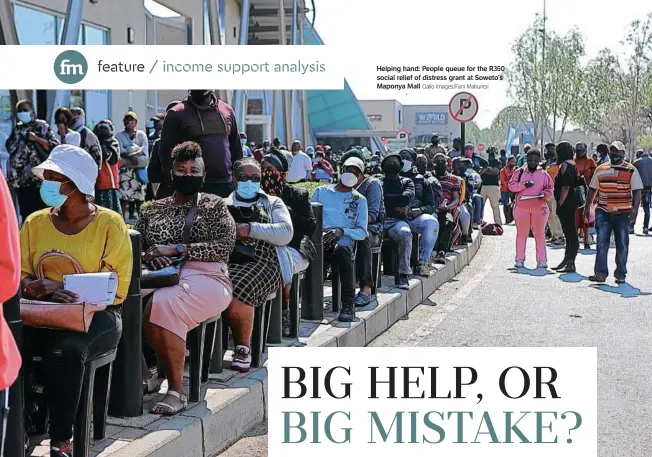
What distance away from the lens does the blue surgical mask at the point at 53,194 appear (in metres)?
4.65

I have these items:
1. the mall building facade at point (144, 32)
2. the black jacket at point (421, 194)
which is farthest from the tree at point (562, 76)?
the black jacket at point (421, 194)

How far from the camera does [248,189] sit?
664cm

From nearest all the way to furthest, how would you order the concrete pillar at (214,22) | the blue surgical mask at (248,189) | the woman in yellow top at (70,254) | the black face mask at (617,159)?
the woman in yellow top at (70,254)
the blue surgical mask at (248,189)
the black face mask at (617,159)
the concrete pillar at (214,22)

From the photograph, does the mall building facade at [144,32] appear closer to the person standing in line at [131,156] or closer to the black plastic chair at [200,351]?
the person standing in line at [131,156]

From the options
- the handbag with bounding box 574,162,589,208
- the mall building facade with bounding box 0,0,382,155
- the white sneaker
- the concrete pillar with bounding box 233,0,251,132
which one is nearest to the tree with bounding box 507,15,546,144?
the mall building facade with bounding box 0,0,382,155

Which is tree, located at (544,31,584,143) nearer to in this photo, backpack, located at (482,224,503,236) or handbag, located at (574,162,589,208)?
backpack, located at (482,224,503,236)

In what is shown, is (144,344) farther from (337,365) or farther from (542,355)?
(542,355)

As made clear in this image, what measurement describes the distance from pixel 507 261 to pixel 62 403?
11.0m

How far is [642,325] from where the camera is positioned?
29.9 ft

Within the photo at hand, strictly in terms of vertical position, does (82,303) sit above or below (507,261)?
above

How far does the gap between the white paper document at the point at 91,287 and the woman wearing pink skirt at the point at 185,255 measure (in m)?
0.83

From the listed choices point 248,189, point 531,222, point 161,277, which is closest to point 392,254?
point 531,222

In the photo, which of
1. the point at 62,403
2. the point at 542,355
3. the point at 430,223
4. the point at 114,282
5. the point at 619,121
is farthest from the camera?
the point at 619,121

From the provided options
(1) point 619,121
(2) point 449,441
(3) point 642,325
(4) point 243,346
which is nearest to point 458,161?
(3) point 642,325
